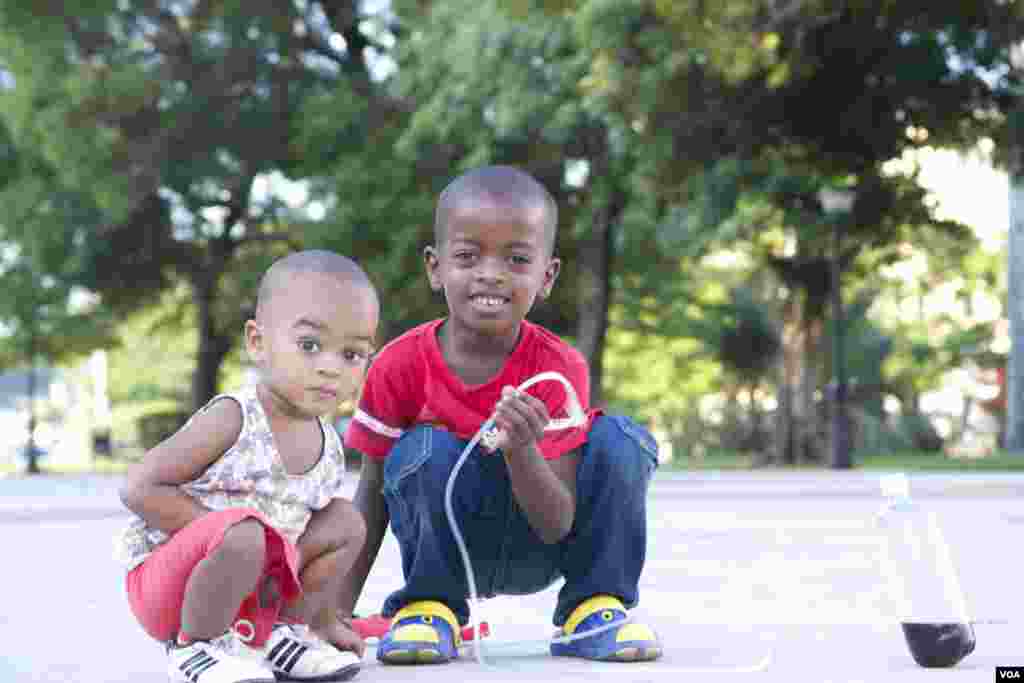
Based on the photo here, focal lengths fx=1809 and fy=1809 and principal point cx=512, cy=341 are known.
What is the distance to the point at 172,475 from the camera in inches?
162

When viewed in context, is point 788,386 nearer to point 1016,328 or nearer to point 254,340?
point 1016,328

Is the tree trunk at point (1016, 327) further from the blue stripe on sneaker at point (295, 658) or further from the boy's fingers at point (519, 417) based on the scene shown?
the blue stripe on sneaker at point (295, 658)

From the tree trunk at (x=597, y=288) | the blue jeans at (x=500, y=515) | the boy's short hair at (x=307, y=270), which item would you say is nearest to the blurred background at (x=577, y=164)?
the tree trunk at (x=597, y=288)

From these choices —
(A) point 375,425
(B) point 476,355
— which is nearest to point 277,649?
(A) point 375,425

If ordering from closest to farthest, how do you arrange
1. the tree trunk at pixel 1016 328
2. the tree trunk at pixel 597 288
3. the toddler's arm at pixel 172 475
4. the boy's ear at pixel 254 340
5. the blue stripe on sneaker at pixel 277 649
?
1. the toddler's arm at pixel 172 475
2. the blue stripe on sneaker at pixel 277 649
3. the boy's ear at pixel 254 340
4. the tree trunk at pixel 1016 328
5. the tree trunk at pixel 597 288

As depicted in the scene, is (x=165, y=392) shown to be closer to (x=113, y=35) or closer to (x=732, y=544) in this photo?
(x=113, y=35)

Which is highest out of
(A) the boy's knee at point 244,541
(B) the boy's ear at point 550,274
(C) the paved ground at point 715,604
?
(B) the boy's ear at point 550,274

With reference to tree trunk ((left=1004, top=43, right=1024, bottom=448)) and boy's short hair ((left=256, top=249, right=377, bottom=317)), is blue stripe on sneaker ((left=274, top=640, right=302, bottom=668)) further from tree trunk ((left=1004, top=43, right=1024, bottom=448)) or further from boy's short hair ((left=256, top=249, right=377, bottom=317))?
tree trunk ((left=1004, top=43, right=1024, bottom=448))

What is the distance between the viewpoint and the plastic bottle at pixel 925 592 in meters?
4.52

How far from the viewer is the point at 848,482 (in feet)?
65.7

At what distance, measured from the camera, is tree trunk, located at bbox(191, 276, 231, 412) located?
116 feet

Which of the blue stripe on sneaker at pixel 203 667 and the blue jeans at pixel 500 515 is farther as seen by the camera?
the blue jeans at pixel 500 515

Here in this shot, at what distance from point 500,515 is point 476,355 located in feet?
1.43

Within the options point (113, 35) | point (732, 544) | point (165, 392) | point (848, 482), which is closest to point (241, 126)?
point (113, 35)
